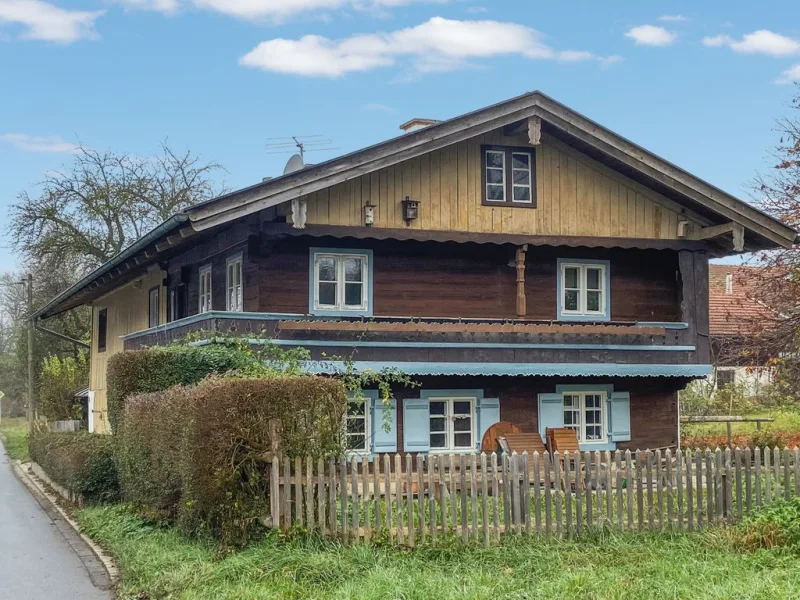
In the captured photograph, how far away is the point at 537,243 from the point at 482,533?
379 inches

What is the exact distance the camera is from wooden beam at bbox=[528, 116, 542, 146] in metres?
19.8

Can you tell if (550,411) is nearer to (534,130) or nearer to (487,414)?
(487,414)

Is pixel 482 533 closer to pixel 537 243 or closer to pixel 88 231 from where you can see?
pixel 537 243

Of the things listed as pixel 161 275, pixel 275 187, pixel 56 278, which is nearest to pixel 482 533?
pixel 275 187

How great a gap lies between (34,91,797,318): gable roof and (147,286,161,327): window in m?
6.26

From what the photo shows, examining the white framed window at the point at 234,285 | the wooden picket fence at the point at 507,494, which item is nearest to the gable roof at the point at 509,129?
the white framed window at the point at 234,285

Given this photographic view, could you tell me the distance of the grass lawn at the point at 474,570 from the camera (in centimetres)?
980

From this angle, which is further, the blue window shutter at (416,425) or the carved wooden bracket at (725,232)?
the carved wooden bracket at (725,232)

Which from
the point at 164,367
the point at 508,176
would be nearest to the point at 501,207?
the point at 508,176

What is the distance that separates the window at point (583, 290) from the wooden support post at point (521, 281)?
1439mm

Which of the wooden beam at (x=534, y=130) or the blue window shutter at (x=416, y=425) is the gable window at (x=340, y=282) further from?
the wooden beam at (x=534, y=130)

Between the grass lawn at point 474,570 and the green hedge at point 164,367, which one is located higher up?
the green hedge at point 164,367

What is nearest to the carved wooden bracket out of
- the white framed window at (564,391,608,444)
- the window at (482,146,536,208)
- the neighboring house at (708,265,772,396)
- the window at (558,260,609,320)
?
the window at (558,260,609,320)

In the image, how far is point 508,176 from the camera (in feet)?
67.9
